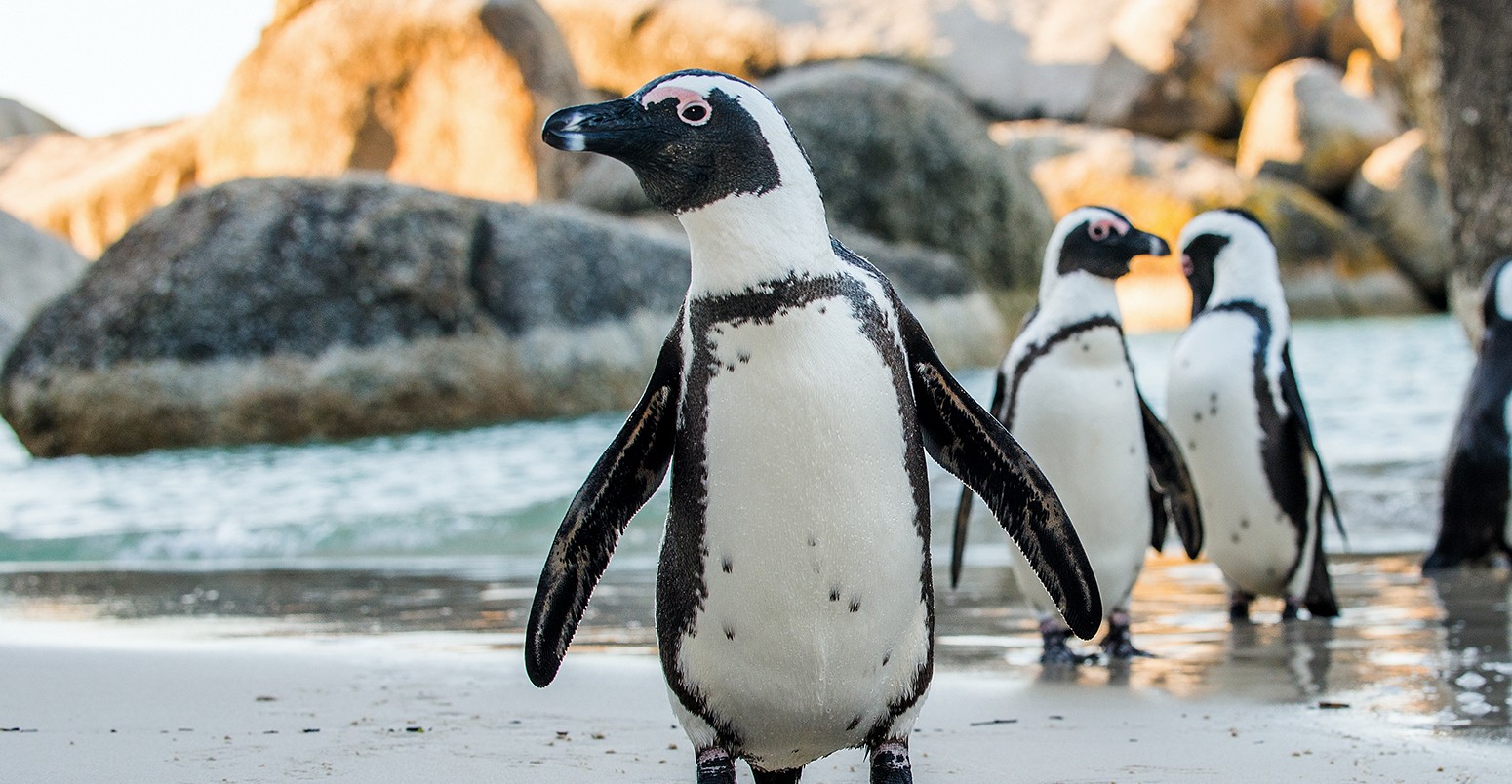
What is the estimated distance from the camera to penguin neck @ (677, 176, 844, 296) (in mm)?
1917

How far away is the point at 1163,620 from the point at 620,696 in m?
1.79

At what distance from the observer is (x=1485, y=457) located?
5.09 meters

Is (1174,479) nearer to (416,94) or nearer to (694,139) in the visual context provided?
(694,139)

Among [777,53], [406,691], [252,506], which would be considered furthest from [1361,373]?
[777,53]

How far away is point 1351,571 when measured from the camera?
4.95m

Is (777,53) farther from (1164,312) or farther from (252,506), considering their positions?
(252,506)

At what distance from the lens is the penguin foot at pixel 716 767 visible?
2.02m

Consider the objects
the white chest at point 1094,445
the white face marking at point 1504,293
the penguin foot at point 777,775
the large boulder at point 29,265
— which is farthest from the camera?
the large boulder at point 29,265

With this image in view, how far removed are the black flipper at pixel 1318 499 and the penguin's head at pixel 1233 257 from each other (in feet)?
0.63

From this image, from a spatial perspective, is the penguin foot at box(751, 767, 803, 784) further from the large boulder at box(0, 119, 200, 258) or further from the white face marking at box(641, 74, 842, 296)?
the large boulder at box(0, 119, 200, 258)

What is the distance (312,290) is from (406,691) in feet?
22.3

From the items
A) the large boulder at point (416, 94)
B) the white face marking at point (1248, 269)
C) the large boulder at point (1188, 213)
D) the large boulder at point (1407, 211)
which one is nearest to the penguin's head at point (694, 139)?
the white face marking at point (1248, 269)

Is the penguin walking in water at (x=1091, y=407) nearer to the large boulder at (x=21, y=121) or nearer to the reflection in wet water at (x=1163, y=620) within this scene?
the reflection in wet water at (x=1163, y=620)

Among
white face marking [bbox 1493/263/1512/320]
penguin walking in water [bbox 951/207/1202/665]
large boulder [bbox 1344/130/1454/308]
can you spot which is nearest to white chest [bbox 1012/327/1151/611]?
penguin walking in water [bbox 951/207/1202/665]
